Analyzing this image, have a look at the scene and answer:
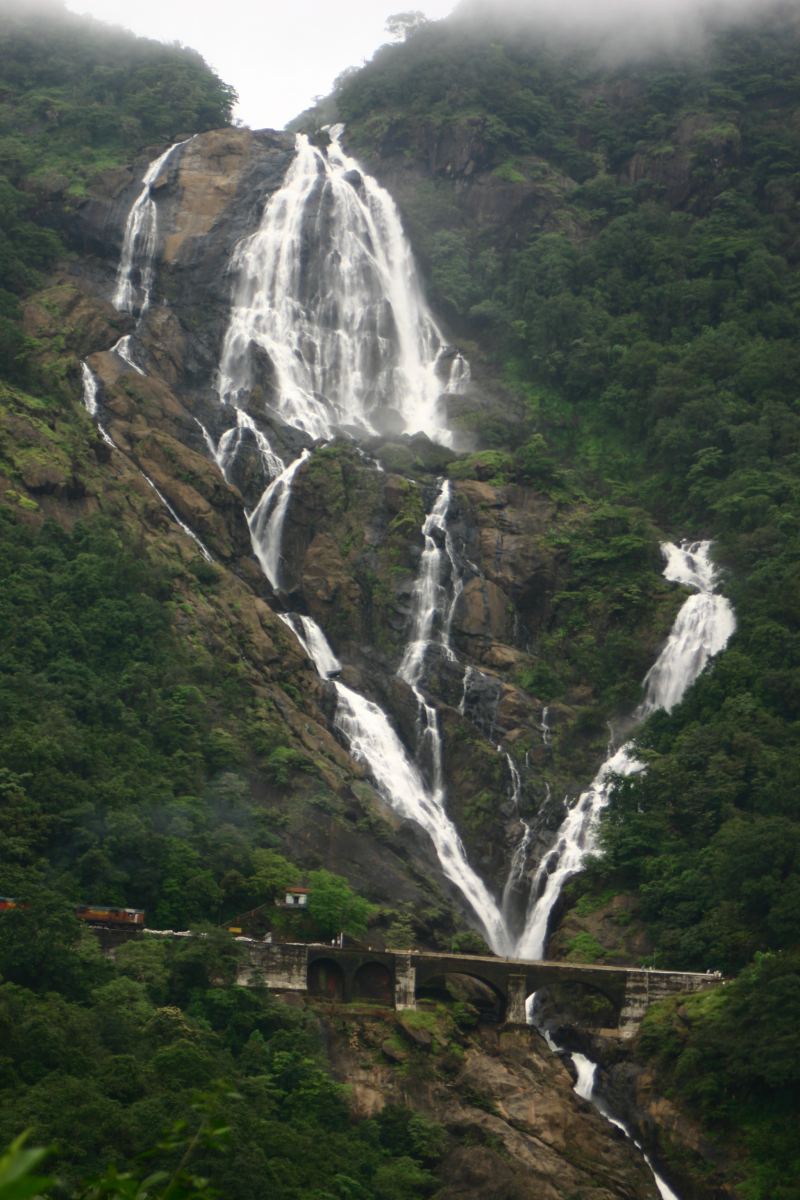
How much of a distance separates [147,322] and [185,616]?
26475 mm

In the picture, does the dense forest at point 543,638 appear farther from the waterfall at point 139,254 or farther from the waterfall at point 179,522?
the waterfall at point 139,254

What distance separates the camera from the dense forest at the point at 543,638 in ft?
135

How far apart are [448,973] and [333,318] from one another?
1891 inches

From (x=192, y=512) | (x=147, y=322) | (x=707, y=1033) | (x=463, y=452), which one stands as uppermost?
(x=147, y=322)

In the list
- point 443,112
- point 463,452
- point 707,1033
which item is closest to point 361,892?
point 707,1033

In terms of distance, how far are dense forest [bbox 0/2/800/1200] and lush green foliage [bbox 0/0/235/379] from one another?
27 centimetres

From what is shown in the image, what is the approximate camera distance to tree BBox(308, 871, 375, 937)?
1991 inches

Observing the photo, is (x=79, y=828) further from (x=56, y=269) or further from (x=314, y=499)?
(x=56, y=269)

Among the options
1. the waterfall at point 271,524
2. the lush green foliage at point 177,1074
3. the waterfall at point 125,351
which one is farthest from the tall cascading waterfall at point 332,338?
the lush green foliage at point 177,1074

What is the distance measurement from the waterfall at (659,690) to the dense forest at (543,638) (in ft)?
4.53

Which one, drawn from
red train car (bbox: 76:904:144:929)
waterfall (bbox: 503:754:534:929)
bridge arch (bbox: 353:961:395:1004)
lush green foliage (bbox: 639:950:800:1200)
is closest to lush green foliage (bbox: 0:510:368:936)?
red train car (bbox: 76:904:144:929)

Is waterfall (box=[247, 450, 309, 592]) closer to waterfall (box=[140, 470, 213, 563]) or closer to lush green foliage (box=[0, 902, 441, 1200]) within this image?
waterfall (box=[140, 470, 213, 563])

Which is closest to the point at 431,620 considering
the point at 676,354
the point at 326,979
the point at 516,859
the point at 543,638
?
the point at 543,638

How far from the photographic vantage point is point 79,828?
4859 centimetres
